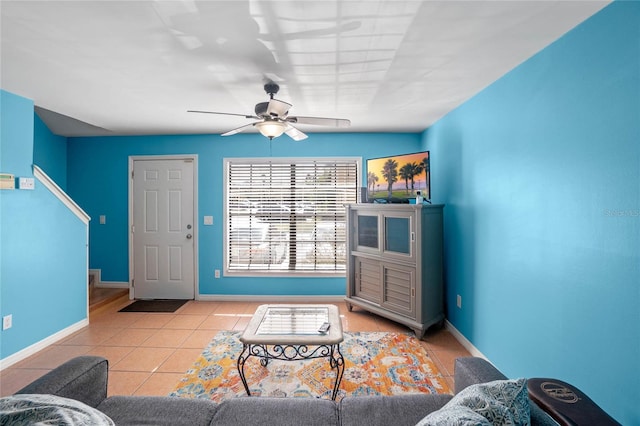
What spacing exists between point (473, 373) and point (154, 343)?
9.61 feet

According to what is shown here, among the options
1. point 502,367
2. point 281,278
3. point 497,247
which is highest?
point 497,247

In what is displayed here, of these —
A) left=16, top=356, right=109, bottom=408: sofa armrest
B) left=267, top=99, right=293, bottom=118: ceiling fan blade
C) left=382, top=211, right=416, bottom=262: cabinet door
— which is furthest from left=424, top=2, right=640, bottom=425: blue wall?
left=16, top=356, right=109, bottom=408: sofa armrest

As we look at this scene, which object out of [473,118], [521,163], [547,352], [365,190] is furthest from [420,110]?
[547,352]

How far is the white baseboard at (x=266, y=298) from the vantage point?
161 inches

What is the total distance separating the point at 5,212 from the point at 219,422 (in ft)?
9.36

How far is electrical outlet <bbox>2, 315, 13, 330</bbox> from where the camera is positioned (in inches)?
99.2

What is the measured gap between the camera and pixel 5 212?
2.54 m

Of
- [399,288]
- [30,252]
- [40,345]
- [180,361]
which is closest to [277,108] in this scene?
[399,288]

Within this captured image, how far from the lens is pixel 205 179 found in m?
4.19

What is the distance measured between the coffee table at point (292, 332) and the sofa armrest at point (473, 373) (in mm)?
778

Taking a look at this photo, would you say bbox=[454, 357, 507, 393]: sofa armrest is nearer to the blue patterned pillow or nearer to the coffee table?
the blue patterned pillow

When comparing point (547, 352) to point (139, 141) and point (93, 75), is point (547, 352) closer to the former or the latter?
point (93, 75)

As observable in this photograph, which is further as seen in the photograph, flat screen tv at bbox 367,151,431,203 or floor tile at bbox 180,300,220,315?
floor tile at bbox 180,300,220,315

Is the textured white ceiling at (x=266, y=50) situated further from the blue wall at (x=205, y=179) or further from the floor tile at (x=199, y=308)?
the floor tile at (x=199, y=308)
